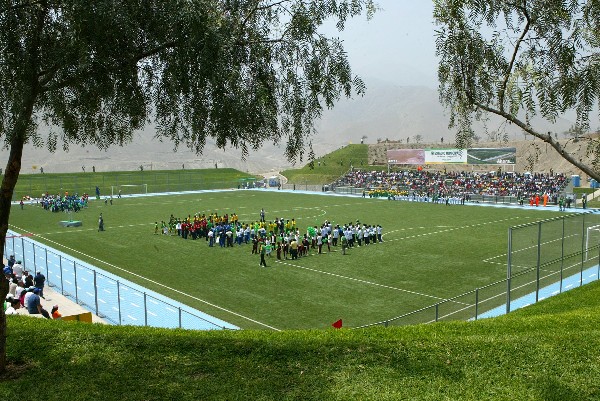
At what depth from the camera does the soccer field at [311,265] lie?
18.2 m

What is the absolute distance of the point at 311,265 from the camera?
81.9ft

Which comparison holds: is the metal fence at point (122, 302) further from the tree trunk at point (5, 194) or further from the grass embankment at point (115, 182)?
the grass embankment at point (115, 182)

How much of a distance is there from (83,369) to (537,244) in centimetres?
1251

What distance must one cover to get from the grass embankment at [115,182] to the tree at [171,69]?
206ft

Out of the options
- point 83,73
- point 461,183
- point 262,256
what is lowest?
point 262,256

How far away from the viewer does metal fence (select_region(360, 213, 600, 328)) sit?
15.0m

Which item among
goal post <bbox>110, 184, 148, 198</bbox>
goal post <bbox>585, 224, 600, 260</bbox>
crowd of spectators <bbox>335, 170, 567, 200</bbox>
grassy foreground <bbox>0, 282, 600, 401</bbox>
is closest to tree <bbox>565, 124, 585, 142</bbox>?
grassy foreground <bbox>0, 282, 600, 401</bbox>

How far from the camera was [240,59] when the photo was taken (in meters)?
6.79

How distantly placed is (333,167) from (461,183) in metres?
31.3

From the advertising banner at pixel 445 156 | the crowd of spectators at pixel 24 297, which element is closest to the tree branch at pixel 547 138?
the crowd of spectators at pixel 24 297

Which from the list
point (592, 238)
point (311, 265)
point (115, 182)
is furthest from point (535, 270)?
point (115, 182)

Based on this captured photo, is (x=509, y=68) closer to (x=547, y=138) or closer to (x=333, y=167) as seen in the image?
(x=547, y=138)

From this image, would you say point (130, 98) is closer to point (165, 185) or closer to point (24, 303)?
point (24, 303)

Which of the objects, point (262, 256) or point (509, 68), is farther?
point (262, 256)
